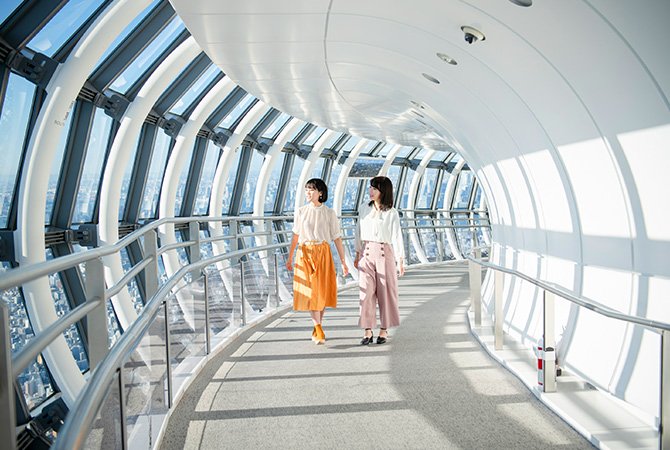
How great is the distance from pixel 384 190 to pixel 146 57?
5.97 metres

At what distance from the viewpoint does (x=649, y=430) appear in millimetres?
3879

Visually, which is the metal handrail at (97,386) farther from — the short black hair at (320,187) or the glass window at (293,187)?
the glass window at (293,187)

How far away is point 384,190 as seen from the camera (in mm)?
6852

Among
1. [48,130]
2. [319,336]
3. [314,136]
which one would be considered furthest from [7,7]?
[314,136]

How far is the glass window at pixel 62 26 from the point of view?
829 centimetres

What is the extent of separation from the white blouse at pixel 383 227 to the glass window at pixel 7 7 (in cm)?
448

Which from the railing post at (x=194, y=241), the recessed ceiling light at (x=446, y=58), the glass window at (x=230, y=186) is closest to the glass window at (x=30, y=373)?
the railing post at (x=194, y=241)

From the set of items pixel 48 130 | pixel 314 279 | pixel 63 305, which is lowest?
pixel 63 305

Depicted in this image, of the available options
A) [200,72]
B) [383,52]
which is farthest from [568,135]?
[200,72]

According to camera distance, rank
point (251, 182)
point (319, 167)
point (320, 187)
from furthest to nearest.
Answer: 1. point (319, 167)
2. point (251, 182)
3. point (320, 187)

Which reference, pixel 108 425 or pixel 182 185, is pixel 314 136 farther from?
pixel 108 425

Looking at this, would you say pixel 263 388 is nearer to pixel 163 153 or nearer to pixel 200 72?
pixel 200 72

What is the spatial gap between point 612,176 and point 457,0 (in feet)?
5.61

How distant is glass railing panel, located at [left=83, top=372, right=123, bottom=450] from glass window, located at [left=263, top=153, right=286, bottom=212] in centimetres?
1829
